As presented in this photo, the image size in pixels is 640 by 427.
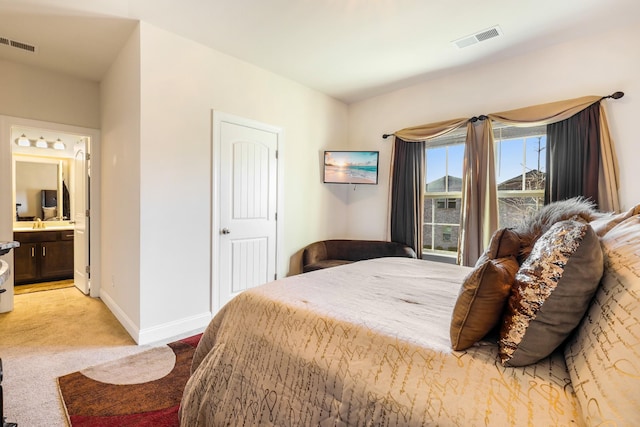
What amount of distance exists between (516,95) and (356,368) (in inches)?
132

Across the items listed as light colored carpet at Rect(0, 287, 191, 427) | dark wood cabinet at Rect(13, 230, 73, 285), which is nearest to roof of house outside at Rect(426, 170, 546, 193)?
light colored carpet at Rect(0, 287, 191, 427)

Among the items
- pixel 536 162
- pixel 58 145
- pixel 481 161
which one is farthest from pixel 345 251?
pixel 58 145

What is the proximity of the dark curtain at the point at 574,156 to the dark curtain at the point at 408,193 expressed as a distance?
1.31 m

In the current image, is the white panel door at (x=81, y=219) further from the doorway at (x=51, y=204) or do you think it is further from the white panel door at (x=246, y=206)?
the white panel door at (x=246, y=206)

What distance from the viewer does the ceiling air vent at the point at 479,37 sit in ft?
8.79

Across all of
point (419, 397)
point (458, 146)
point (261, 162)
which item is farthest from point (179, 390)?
point (458, 146)

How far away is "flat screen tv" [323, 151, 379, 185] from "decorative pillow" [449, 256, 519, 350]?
322 cm

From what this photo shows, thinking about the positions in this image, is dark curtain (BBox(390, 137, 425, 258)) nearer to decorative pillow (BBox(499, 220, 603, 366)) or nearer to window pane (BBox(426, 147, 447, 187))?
window pane (BBox(426, 147, 447, 187))

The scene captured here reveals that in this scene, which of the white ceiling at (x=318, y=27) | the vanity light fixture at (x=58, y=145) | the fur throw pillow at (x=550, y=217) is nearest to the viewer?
the fur throw pillow at (x=550, y=217)

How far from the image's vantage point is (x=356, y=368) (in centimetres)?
106

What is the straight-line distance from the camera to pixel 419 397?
0.89 meters

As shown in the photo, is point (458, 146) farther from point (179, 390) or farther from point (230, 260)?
point (179, 390)

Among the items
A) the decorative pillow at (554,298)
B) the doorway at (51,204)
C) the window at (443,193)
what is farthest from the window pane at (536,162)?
the doorway at (51,204)

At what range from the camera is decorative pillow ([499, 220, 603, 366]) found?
0.84 meters
